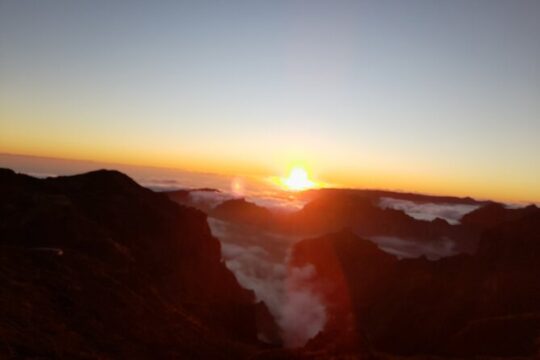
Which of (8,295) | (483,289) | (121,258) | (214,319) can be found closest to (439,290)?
(483,289)

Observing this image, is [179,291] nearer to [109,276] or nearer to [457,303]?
[109,276]

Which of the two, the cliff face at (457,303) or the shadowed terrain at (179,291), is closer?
the shadowed terrain at (179,291)

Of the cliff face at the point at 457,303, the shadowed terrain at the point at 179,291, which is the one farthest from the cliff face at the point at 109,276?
the cliff face at the point at 457,303

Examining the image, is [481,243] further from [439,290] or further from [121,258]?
[121,258]

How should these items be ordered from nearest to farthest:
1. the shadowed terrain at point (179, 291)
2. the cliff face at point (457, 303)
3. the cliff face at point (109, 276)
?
the cliff face at point (109, 276) < the shadowed terrain at point (179, 291) < the cliff face at point (457, 303)

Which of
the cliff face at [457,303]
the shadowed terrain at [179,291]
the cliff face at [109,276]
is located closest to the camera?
the cliff face at [109,276]

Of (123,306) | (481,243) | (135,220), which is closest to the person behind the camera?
(123,306)

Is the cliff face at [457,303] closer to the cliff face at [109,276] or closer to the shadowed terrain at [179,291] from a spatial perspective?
the shadowed terrain at [179,291]
